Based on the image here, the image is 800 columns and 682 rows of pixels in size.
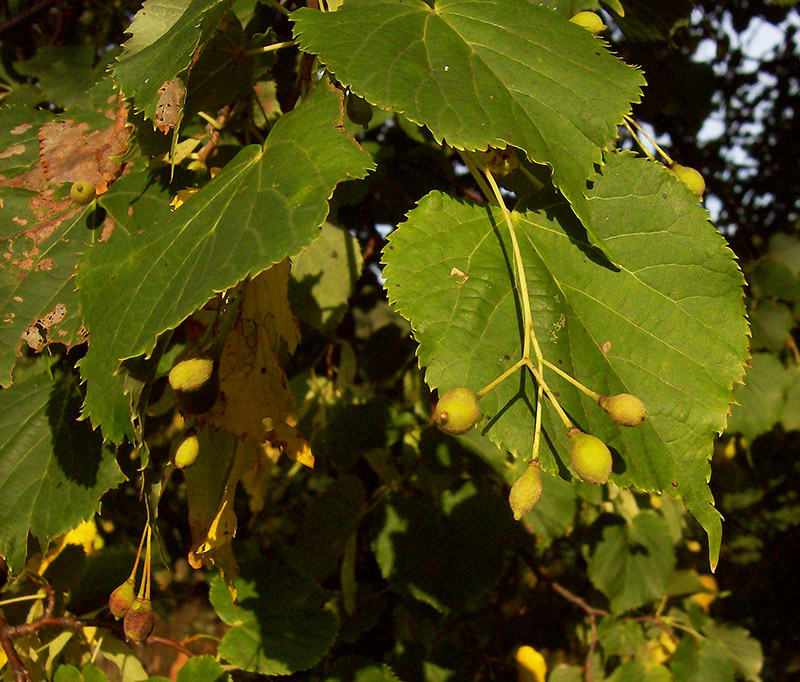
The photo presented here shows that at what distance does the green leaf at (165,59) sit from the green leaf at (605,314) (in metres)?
0.34

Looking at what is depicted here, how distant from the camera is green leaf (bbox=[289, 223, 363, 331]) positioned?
58.1 inches

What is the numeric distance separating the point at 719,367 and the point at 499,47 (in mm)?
485

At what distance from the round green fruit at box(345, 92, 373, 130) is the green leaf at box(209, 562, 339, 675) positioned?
934 mm

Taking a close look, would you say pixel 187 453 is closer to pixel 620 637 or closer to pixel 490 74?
pixel 490 74

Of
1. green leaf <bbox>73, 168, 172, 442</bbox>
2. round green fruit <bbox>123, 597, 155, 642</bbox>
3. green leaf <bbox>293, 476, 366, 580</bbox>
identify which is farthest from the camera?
green leaf <bbox>293, 476, 366, 580</bbox>

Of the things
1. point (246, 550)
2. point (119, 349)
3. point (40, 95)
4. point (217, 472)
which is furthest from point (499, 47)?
point (40, 95)

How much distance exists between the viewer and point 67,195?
1.15 m

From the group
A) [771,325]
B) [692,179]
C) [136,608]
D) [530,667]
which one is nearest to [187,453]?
[136,608]

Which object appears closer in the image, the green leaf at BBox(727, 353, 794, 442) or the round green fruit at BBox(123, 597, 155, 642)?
the round green fruit at BBox(123, 597, 155, 642)

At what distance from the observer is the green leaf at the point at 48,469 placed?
1.10m

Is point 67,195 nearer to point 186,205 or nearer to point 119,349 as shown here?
point 186,205

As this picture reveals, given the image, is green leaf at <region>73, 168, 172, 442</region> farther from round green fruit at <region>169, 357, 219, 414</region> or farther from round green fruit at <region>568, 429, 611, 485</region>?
round green fruit at <region>568, 429, 611, 485</region>

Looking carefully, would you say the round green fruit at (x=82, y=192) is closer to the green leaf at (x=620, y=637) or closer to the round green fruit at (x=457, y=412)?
the round green fruit at (x=457, y=412)

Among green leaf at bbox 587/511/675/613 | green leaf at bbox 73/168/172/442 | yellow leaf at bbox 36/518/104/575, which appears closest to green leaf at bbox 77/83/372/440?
green leaf at bbox 73/168/172/442
